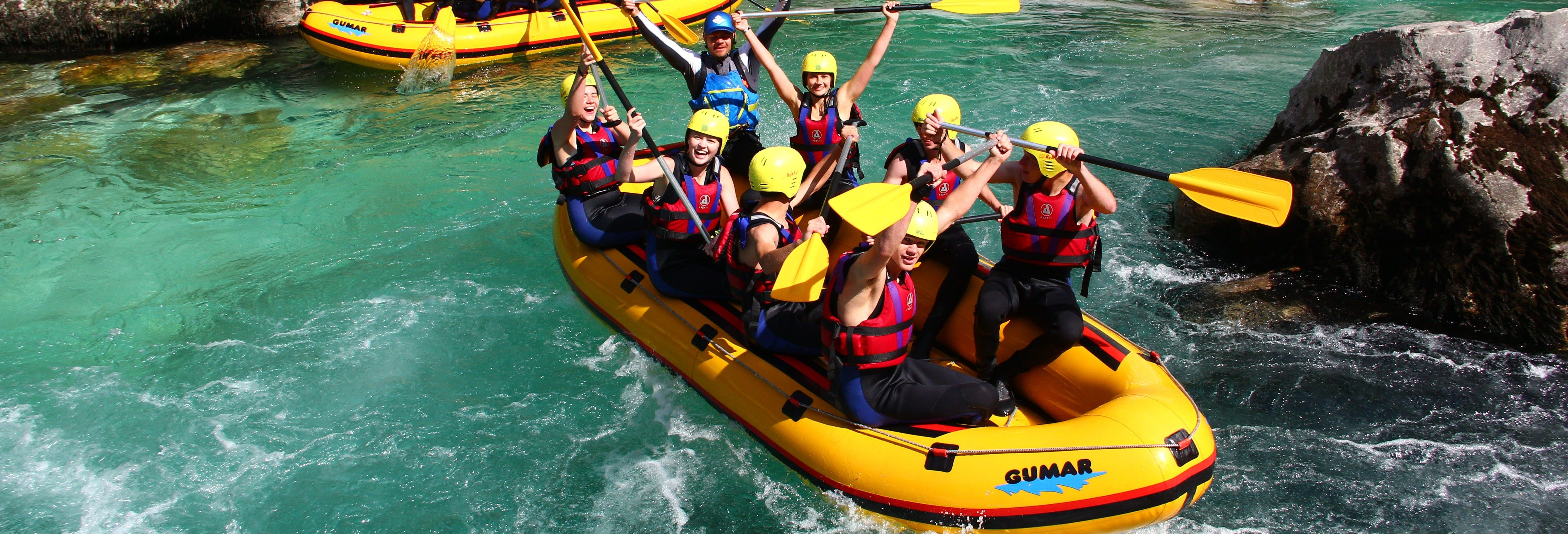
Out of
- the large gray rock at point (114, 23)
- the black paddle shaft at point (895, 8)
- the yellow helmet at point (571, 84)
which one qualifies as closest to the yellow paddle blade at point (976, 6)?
the black paddle shaft at point (895, 8)

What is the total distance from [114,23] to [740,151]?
10636mm

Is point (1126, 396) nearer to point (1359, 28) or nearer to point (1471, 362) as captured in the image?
point (1471, 362)

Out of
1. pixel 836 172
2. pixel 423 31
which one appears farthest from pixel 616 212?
pixel 423 31

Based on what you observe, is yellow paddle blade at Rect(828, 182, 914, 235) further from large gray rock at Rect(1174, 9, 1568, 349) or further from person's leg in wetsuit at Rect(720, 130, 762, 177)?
large gray rock at Rect(1174, 9, 1568, 349)

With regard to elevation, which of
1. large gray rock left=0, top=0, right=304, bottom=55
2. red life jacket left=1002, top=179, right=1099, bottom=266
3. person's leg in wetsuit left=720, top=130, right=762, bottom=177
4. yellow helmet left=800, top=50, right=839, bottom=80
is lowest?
large gray rock left=0, top=0, right=304, bottom=55

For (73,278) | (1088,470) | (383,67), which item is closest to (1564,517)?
(1088,470)

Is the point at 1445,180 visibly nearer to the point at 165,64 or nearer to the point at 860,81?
the point at 860,81

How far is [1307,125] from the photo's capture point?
6215 millimetres

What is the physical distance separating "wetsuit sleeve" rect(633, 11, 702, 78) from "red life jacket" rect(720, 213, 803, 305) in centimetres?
176

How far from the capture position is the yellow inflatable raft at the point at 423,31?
1020 cm

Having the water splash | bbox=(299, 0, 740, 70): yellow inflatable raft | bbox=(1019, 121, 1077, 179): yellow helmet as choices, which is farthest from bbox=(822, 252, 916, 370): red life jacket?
the water splash

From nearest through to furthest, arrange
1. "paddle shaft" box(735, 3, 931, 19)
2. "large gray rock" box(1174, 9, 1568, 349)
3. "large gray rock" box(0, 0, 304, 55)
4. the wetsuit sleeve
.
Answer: "large gray rock" box(1174, 9, 1568, 349) → "paddle shaft" box(735, 3, 931, 19) → the wetsuit sleeve → "large gray rock" box(0, 0, 304, 55)

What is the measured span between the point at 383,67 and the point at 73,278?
194 inches

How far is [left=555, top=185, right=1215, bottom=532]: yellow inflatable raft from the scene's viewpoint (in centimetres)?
329
